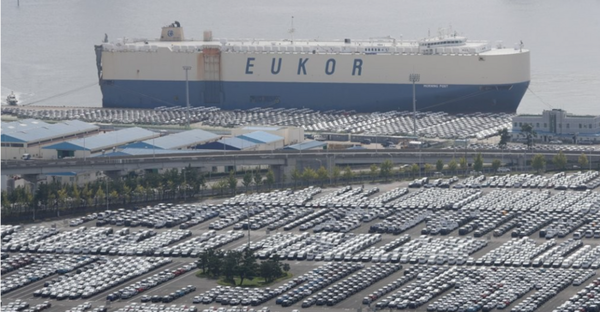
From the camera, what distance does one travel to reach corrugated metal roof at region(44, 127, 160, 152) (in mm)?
32812

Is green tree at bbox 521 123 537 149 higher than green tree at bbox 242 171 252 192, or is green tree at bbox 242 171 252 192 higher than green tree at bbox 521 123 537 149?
green tree at bbox 521 123 537 149

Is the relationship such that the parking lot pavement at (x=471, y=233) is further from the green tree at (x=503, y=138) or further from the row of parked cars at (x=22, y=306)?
the green tree at (x=503, y=138)

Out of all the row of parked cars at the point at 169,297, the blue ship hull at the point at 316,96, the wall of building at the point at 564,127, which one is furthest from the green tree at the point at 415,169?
the blue ship hull at the point at 316,96

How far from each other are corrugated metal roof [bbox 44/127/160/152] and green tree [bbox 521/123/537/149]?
792cm

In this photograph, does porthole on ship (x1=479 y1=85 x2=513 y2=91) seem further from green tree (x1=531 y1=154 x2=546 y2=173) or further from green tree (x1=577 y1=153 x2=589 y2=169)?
green tree (x1=531 y1=154 x2=546 y2=173)

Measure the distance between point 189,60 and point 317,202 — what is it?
15.9 metres

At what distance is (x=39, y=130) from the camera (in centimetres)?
3447

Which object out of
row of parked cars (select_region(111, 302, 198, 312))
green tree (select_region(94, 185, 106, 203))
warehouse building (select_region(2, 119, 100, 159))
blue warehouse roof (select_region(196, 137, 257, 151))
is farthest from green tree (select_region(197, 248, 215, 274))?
warehouse building (select_region(2, 119, 100, 159))

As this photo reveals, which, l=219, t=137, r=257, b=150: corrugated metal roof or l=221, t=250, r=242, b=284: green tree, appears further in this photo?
l=219, t=137, r=257, b=150: corrugated metal roof

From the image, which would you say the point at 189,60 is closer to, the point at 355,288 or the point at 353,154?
the point at 353,154

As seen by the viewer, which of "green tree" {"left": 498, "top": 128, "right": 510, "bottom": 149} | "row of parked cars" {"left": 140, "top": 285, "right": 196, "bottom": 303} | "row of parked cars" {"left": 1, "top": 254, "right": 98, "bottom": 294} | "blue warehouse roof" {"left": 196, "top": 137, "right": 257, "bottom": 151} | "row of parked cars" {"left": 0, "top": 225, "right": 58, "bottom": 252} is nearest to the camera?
"row of parked cars" {"left": 140, "top": 285, "right": 196, "bottom": 303}

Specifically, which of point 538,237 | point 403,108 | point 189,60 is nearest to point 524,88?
point 403,108

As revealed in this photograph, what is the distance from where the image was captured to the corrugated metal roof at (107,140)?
32.8 metres

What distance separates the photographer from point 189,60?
43000 millimetres
